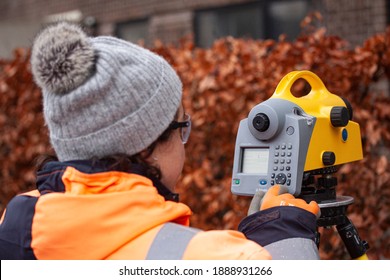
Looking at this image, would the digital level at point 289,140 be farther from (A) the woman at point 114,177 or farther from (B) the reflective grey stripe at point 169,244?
(B) the reflective grey stripe at point 169,244

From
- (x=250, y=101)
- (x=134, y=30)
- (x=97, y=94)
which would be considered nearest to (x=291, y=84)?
(x=97, y=94)

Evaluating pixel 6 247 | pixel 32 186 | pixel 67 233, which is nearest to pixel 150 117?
pixel 67 233

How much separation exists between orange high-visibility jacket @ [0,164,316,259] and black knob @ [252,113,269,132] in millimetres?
575

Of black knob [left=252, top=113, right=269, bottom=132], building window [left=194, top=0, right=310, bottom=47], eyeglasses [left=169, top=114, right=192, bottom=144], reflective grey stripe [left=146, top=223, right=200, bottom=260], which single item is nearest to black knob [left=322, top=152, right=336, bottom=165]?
black knob [left=252, top=113, right=269, bottom=132]

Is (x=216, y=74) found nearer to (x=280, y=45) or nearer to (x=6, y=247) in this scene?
(x=280, y=45)

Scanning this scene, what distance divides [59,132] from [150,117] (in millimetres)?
251

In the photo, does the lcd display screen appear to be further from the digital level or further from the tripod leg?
the tripod leg

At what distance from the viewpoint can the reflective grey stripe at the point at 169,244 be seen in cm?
150

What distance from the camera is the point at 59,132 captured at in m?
1.74

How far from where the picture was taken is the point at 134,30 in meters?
8.92

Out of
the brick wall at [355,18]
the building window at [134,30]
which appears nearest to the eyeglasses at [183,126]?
the brick wall at [355,18]

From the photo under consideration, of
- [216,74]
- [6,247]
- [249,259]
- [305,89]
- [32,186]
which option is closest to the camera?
[249,259]

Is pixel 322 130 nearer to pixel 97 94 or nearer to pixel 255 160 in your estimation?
pixel 255 160

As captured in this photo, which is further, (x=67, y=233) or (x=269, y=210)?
(x=269, y=210)
